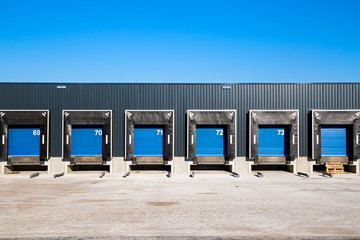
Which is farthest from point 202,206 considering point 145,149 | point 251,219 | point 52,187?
point 145,149

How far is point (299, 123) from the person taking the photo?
76.2 feet

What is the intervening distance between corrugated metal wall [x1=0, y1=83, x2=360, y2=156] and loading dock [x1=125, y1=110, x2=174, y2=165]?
2.20ft

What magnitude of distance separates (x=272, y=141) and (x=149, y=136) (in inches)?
366

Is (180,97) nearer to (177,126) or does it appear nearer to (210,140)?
(177,126)

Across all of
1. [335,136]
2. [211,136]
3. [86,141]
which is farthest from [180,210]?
[335,136]

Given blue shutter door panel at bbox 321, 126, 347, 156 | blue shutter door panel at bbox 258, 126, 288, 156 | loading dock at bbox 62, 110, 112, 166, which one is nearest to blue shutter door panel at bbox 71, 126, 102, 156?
loading dock at bbox 62, 110, 112, 166

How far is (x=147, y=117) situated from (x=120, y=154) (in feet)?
11.2

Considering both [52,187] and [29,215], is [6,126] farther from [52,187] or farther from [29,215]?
[29,215]

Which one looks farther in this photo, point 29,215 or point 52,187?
point 52,187

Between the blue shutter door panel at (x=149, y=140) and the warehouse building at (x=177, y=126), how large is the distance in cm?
8

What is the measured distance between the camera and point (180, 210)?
1065 cm

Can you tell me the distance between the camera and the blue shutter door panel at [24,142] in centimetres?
2284

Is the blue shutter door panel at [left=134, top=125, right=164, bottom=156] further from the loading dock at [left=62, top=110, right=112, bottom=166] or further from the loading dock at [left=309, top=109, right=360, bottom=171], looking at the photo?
the loading dock at [left=309, top=109, right=360, bottom=171]

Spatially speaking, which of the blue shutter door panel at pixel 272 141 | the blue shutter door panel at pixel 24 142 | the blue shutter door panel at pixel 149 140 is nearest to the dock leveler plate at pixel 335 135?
the blue shutter door panel at pixel 272 141
